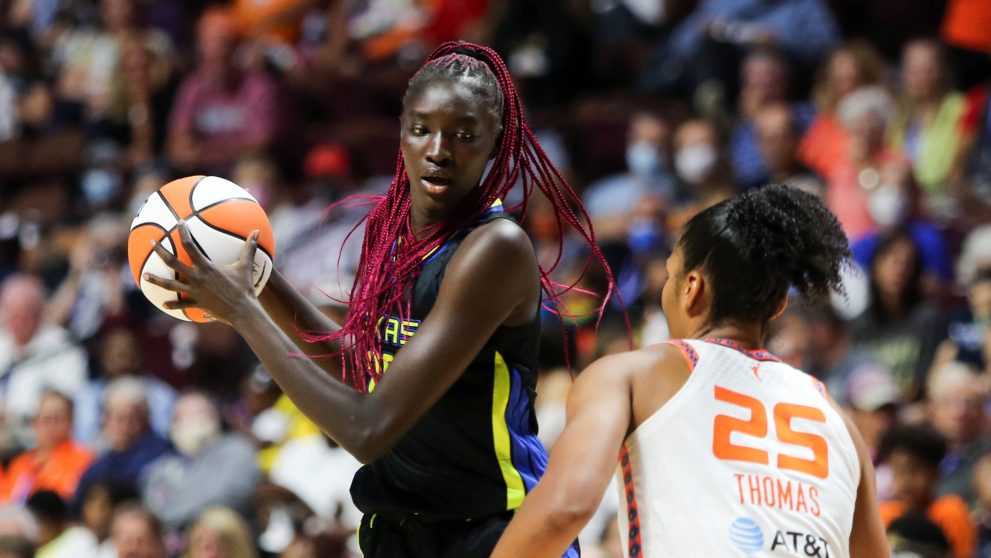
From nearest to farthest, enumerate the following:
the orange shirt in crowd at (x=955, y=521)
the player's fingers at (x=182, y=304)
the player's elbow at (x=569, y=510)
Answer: the player's elbow at (x=569, y=510), the player's fingers at (x=182, y=304), the orange shirt in crowd at (x=955, y=521)

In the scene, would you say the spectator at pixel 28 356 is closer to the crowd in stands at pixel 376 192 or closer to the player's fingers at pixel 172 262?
the crowd in stands at pixel 376 192

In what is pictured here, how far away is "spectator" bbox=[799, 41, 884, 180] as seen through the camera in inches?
311

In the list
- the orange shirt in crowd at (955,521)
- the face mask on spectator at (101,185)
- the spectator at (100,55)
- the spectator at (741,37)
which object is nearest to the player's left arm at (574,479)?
the orange shirt in crowd at (955,521)

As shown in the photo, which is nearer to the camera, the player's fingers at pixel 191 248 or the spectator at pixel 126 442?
the player's fingers at pixel 191 248

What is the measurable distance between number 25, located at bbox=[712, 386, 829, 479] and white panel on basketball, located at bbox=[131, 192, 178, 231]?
120cm

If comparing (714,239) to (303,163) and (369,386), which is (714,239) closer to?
(369,386)

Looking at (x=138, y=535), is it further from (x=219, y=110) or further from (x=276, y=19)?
(x=276, y=19)

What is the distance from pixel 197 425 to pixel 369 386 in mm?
4792

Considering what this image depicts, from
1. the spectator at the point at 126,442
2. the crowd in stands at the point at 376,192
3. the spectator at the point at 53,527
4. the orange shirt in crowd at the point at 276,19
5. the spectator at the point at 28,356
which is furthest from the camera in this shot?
the orange shirt in crowd at the point at 276,19

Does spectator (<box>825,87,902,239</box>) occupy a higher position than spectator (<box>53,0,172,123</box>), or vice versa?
spectator (<box>825,87,902,239</box>)

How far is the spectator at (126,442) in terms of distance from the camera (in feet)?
Answer: 24.5

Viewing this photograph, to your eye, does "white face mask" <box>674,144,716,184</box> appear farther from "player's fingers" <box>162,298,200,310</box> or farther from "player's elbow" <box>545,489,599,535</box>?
"player's elbow" <box>545,489,599,535</box>

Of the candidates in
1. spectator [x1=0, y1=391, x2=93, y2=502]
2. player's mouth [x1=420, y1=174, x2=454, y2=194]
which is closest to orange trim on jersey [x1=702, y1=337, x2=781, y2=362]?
player's mouth [x1=420, y1=174, x2=454, y2=194]

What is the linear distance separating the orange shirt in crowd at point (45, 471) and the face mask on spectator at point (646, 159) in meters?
3.57
